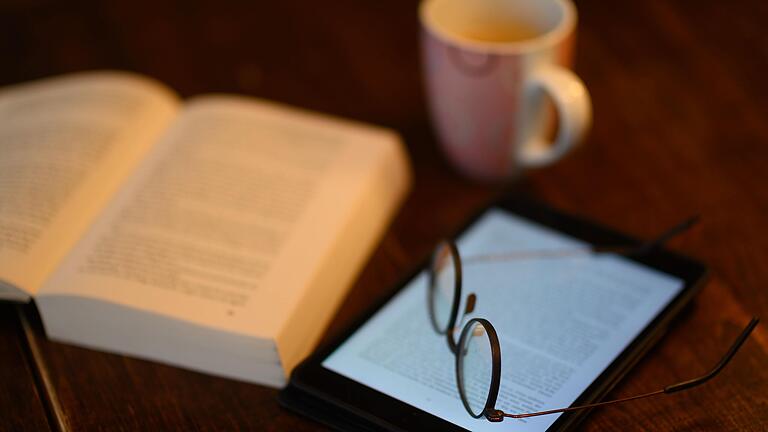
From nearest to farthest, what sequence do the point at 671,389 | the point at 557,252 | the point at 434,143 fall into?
the point at 671,389
the point at 557,252
the point at 434,143

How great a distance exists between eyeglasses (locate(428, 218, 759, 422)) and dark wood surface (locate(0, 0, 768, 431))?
4cm

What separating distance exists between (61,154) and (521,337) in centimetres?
43

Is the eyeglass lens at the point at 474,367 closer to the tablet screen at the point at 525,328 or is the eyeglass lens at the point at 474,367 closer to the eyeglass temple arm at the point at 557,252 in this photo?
the tablet screen at the point at 525,328

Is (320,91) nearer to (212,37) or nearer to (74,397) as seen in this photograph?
(212,37)

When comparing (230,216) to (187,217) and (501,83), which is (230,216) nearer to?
(187,217)

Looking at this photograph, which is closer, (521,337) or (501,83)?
(521,337)

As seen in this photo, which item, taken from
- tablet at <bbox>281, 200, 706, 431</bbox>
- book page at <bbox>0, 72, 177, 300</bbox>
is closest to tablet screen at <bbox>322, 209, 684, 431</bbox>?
tablet at <bbox>281, 200, 706, 431</bbox>

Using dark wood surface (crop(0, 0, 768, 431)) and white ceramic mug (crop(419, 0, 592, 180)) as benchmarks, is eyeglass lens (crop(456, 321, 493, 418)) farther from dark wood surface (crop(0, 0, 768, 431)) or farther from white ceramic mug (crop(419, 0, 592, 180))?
white ceramic mug (crop(419, 0, 592, 180))

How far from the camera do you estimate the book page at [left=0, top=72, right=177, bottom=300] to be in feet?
2.06

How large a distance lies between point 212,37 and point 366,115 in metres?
0.24

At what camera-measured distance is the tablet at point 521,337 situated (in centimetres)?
52

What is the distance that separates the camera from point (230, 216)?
656mm

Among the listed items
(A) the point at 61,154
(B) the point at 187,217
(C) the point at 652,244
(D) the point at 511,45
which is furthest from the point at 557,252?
(A) the point at 61,154

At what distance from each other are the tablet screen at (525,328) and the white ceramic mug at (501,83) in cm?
9
